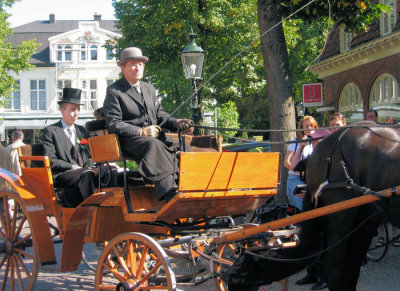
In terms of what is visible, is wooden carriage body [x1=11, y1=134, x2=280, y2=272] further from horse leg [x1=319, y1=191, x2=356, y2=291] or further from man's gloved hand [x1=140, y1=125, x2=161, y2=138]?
horse leg [x1=319, y1=191, x2=356, y2=291]

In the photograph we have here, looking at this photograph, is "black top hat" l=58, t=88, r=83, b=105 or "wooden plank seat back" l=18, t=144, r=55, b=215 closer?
"wooden plank seat back" l=18, t=144, r=55, b=215

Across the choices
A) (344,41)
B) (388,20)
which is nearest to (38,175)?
(388,20)

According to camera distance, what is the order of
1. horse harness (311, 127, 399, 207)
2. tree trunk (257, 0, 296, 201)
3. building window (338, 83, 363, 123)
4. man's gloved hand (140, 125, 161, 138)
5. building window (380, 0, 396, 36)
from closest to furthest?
horse harness (311, 127, 399, 207) < man's gloved hand (140, 125, 161, 138) < tree trunk (257, 0, 296, 201) < building window (380, 0, 396, 36) < building window (338, 83, 363, 123)

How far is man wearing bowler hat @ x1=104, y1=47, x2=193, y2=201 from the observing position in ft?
15.7

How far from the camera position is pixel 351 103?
20.9 meters

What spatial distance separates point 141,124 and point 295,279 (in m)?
2.80

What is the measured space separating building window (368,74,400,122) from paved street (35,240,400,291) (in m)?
9.81

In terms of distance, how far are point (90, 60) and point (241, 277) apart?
4492 centimetres

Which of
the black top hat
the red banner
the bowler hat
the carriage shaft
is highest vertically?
the red banner

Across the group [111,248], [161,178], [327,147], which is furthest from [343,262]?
[111,248]

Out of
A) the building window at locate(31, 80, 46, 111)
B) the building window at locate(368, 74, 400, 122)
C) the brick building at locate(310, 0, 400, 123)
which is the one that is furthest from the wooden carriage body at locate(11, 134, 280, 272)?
the building window at locate(31, 80, 46, 111)

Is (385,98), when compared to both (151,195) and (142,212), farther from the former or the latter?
(142,212)

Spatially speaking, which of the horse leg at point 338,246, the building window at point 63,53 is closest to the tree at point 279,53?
the horse leg at point 338,246

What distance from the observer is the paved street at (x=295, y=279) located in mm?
6258
